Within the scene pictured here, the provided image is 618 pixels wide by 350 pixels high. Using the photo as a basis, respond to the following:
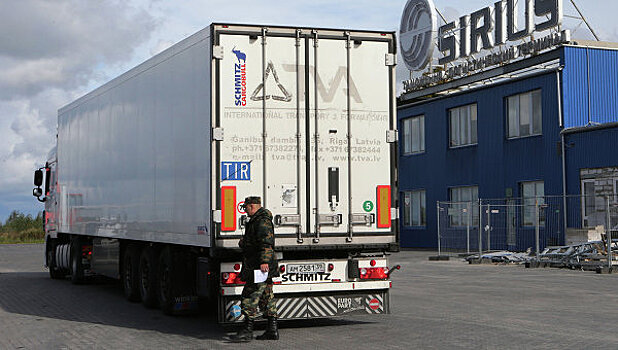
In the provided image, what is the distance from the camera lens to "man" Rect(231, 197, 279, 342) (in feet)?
32.8

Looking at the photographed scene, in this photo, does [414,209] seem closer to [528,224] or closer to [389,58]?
[528,224]

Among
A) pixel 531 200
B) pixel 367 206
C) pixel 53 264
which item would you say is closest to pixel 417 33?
pixel 531 200

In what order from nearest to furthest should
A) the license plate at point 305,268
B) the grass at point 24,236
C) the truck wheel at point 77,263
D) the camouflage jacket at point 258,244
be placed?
the camouflage jacket at point 258,244
the license plate at point 305,268
the truck wheel at point 77,263
the grass at point 24,236

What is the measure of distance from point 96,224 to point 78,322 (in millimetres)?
4232

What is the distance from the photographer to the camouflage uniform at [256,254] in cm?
1000

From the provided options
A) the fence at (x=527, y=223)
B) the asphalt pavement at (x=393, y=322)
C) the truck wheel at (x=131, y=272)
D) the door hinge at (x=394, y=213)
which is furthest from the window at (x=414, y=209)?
the door hinge at (x=394, y=213)

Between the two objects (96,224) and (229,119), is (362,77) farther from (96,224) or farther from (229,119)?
(96,224)

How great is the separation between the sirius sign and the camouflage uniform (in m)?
23.9

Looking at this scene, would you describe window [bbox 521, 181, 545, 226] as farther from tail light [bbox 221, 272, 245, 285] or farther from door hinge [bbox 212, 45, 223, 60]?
door hinge [bbox 212, 45, 223, 60]

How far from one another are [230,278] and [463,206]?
25.0 m

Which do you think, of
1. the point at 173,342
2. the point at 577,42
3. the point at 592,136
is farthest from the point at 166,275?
the point at 577,42

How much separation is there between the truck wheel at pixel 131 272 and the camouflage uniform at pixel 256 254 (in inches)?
183

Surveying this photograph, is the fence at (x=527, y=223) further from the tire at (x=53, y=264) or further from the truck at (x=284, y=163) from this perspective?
the truck at (x=284, y=163)

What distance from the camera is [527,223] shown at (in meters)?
30.1
